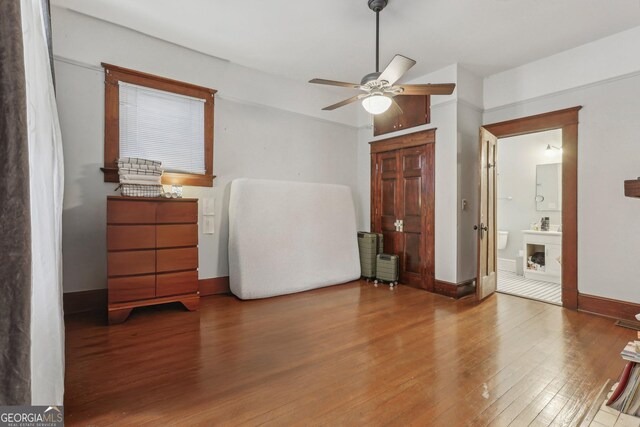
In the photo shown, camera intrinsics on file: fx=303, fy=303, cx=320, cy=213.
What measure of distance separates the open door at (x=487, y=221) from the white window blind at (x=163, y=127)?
11.7ft

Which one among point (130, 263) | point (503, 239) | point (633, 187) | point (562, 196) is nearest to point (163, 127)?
point (130, 263)

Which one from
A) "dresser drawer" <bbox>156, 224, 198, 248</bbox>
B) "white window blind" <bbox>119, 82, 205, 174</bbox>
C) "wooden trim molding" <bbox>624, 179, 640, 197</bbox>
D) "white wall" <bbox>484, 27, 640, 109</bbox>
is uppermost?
"white wall" <bbox>484, 27, 640, 109</bbox>

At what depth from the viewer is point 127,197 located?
9.58 ft

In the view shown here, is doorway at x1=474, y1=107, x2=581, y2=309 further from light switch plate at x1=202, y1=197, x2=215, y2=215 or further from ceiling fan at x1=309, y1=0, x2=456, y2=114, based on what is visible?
light switch plate at x1=202, y1=197, x2=215, y2=215

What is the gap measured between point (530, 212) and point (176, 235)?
614 cm

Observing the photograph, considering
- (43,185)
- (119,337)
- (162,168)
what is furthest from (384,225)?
(43,185)

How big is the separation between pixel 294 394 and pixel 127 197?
2372 millimetres

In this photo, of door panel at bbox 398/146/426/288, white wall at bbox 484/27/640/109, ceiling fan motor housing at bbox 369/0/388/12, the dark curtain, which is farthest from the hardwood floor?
ceiling fan motor housing at bbox 369/0/388/12

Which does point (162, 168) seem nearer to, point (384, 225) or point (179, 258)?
point (179, 258)

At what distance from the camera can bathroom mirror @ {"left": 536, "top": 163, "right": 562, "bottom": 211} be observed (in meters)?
5.44

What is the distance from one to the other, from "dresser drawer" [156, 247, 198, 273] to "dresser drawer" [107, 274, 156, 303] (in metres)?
0.14

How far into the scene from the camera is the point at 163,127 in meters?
3.55

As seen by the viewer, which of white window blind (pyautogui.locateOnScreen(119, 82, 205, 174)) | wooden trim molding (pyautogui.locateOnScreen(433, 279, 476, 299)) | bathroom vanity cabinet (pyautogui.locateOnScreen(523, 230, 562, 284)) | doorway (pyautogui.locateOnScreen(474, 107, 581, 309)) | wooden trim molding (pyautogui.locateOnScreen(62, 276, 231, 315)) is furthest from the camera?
bathroom vanity cabinet (pyautogui.locateOnScreen(523, 230, 562, 284))

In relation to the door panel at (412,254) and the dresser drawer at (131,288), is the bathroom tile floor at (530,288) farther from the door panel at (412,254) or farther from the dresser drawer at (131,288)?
the dresser drawer at (131,288)
